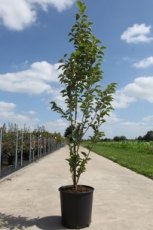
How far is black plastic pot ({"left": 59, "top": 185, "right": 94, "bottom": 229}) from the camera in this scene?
6609 mm

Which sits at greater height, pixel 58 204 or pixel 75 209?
pixel 75 209

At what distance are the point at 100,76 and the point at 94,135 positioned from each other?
1102mm

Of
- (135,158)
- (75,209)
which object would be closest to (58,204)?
(75,209)

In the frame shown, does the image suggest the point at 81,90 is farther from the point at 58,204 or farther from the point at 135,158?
the point at 135,158

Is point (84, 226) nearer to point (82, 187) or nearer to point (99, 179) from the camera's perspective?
point (82, 187)

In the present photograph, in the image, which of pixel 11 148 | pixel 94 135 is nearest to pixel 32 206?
pixel 94 135

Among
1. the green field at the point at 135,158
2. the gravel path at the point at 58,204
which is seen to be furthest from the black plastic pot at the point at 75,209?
the green field at the point at 135,158

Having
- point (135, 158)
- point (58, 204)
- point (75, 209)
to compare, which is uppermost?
point (135, 158)

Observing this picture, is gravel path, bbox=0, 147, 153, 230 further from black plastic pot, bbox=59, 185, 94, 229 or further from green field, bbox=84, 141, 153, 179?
green field, bbox=84, 141, 153, 179

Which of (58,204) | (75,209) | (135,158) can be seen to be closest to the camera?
(75,209)

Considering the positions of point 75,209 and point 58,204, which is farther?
point 58,204

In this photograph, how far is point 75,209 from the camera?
661 cm

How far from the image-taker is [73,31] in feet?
24.2

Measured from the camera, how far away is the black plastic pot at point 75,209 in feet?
21.7
